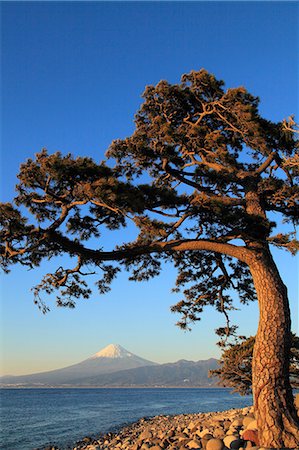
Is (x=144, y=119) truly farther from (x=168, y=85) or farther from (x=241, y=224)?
(x=241, y=224)

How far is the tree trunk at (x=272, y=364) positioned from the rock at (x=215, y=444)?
0.95 m

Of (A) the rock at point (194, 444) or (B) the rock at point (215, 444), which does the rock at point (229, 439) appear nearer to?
(B) the rock at point (215, 444)

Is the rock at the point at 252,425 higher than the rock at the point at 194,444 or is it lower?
higher

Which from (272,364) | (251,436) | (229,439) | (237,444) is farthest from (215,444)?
(272,364)

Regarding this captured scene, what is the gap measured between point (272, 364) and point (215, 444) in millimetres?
Answer: 1974

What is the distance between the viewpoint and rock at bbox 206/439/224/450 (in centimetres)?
802

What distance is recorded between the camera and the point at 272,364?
7883 mm

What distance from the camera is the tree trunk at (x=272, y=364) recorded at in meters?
7.36

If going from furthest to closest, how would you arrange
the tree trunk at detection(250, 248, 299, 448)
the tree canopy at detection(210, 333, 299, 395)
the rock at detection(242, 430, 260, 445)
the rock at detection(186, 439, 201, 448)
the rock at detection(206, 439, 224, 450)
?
the tree canopy at detection(210, 333, 299, 395) → the rock at detection(186, 439, 201, 448) → the rock at detection(206, 439, 224, 450) → the rock at detection(242, 430, 260, 445) → the tree trunk at detection(250, 248, 299, 448)

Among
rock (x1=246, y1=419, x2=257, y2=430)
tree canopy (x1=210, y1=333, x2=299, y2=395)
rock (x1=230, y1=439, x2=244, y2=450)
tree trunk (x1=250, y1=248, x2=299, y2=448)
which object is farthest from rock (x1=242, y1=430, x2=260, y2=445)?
tree canopy (x1=210, y1=333, x2=299, y2=395)

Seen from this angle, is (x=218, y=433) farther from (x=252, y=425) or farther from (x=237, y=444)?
(x=237, y=444)

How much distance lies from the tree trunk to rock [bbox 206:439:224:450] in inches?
37.3

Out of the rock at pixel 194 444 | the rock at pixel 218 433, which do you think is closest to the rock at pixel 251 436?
the rock at pixel 194 444

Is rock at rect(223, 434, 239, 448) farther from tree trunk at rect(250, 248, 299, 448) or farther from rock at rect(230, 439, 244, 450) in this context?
tree trunk at rect(250, 248, 299, 448)
